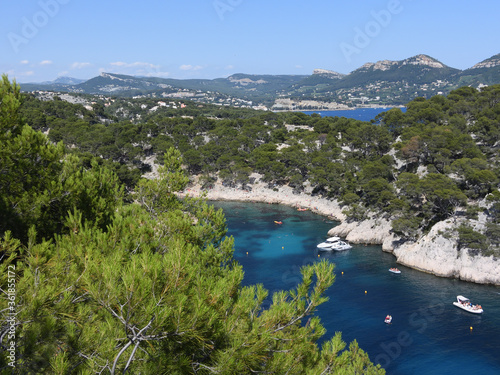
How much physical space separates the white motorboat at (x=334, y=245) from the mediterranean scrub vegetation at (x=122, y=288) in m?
25.6

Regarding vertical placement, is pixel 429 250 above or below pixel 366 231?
above

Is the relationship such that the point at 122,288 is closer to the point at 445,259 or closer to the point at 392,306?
the point at 392,306

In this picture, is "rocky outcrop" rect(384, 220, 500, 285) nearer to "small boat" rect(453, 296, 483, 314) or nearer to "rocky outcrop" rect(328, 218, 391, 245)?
"rocky outcrop" rect(328, 218, 391, 245)

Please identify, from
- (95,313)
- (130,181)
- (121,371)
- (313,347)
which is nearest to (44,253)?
(95,313)

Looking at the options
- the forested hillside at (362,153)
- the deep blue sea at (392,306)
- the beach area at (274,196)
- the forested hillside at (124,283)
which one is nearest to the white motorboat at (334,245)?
the deep blue sea at (392,306)

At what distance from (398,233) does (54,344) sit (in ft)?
128

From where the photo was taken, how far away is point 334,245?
39.5 meters

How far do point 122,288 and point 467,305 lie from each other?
29848 mm

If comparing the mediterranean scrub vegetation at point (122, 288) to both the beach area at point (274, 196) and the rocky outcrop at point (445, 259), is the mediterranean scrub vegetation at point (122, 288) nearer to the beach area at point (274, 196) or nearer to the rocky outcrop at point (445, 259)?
the rocky outcrop at point (445, 259)

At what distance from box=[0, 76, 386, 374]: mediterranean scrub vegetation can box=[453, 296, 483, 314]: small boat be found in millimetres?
17648

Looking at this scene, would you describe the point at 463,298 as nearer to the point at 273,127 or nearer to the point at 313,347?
the point at 313,347

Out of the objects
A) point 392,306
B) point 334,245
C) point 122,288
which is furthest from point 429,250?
point 122,288

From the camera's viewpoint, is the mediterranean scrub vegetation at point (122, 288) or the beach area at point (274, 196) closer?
the mediterranean scrub vegetation at point (122, 288)

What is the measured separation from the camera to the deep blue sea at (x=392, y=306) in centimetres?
2197
